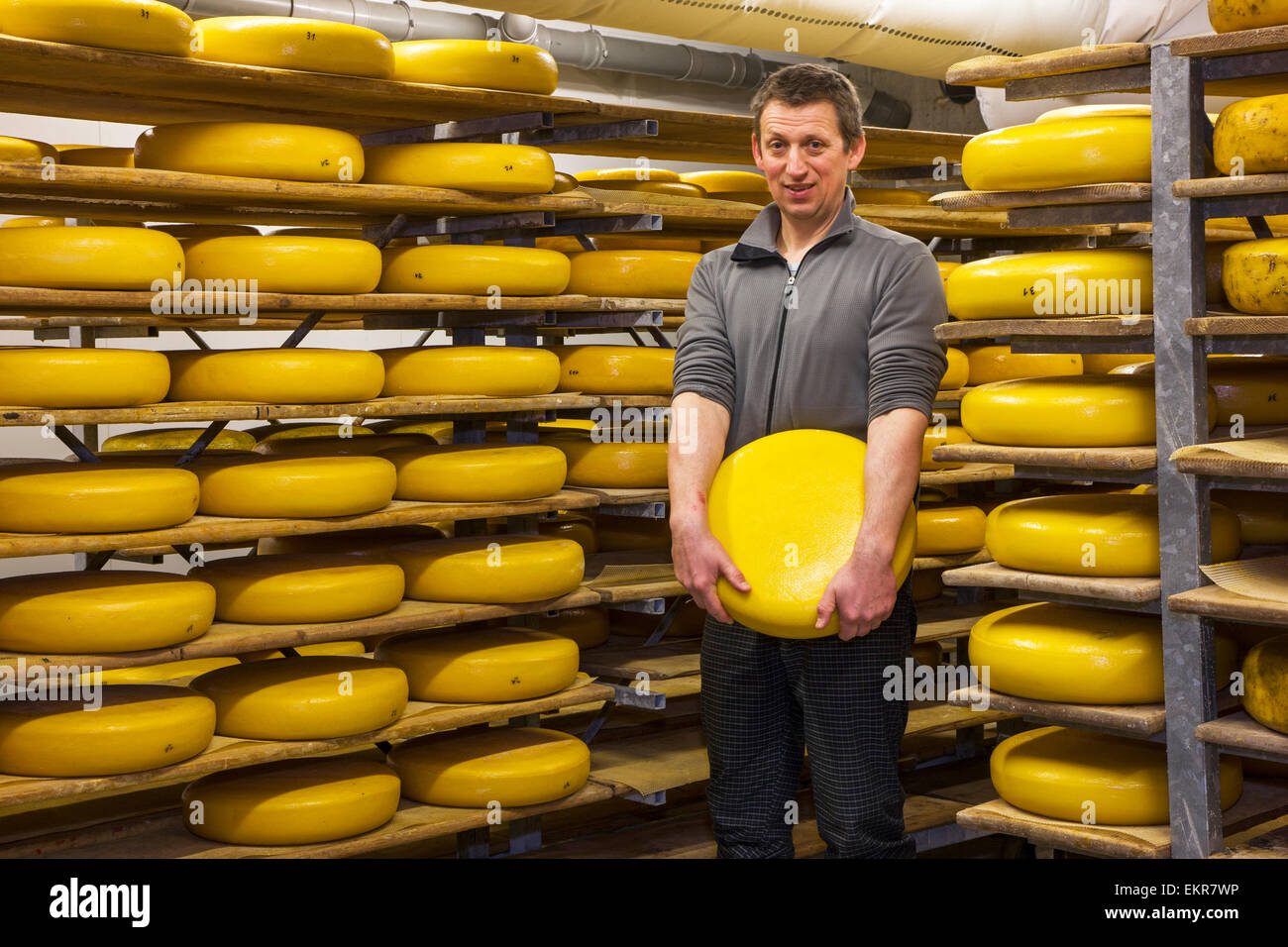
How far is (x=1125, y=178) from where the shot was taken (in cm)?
282

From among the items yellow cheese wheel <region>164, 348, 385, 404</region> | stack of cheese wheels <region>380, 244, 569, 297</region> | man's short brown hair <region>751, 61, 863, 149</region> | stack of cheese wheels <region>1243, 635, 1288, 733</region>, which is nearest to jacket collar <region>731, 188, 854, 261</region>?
man's short brown hair <region>751, 61, 863, 149</region>

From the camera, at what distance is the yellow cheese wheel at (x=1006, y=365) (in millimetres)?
4480

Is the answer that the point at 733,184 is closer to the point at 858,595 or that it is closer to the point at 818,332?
the point at 818,332

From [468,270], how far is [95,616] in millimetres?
1215

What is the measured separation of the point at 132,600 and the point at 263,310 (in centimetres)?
73

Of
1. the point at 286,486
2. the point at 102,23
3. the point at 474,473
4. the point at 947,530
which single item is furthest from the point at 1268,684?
the point at 102,23

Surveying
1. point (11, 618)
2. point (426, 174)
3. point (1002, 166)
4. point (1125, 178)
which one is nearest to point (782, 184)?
point (1002, 166)

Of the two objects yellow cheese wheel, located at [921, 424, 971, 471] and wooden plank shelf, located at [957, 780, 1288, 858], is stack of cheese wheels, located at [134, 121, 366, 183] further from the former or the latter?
wooden plank shelf, located at [957, 780, 1288, 858]

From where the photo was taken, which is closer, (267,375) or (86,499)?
(86,499)

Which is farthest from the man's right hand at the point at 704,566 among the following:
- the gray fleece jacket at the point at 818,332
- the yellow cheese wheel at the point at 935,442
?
the yellow cheese wheel at the point at 935,442

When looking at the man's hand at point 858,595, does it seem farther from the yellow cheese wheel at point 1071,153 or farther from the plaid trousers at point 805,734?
the yellow cheese wheel at point 1071,153

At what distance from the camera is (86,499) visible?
2975 millimetres
